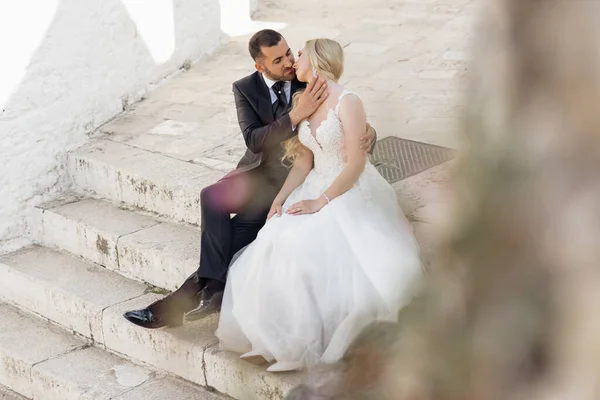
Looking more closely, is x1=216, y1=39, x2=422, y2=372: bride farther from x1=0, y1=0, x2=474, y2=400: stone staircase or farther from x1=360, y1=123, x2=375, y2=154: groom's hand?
x1=0, y1=0, x2=474, y2=400: stone staircase

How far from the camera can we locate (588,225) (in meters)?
0.43

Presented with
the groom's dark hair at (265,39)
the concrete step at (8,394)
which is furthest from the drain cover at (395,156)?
the concrete step at (8,394)

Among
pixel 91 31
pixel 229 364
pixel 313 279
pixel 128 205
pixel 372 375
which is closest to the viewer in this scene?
pixel 372 375

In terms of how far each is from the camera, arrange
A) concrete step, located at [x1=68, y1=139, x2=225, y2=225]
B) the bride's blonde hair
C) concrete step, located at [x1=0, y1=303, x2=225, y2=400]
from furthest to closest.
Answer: concrete step, located at [x1=68, y1=139, x2=225, y2=225]
concrete step, located at [x1=0, y1=303, x2=225, y2=400]
the bride's blonde hair

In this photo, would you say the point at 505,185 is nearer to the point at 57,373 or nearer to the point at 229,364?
the point at 229,364

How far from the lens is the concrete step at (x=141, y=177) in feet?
17.0

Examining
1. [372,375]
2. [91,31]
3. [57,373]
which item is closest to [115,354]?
[57,373]

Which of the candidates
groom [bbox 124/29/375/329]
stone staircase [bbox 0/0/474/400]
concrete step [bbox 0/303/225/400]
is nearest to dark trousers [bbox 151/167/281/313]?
groom [bbox 124/29/375/329]

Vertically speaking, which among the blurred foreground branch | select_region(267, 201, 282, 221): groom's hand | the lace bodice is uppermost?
the blurred foreground branch

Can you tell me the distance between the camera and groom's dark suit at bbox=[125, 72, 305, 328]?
160 inches

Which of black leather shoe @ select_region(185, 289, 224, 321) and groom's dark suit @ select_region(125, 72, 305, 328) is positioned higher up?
groom's dark suit @ select_region(125, 72, 305, 328)

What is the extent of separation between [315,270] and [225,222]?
0.66 m

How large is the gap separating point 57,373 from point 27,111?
6.05ft

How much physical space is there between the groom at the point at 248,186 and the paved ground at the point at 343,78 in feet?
2.74
